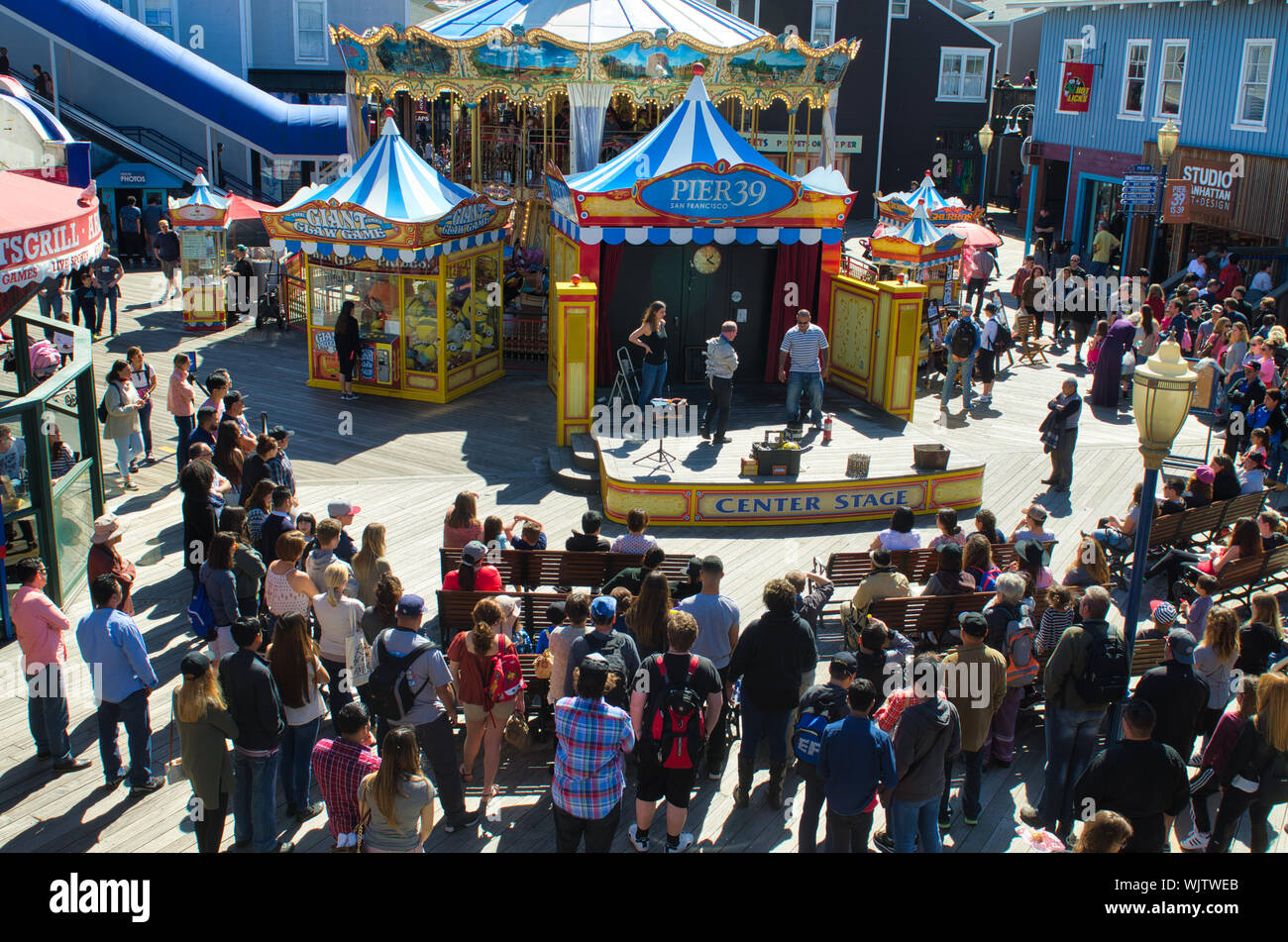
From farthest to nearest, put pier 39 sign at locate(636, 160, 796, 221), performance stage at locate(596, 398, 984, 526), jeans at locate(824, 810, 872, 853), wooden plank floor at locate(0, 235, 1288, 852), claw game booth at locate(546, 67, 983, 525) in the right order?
pier 39 sign at locate(636, 160, 796, 221) < claw game booth at locate(546, 67, 983, 525) < performance stage at locate(596, 398, 984, 526) < wooden plank floor at locate(0, 235, 1288, 852) < jeans at locate(824, 810, 872, 853)

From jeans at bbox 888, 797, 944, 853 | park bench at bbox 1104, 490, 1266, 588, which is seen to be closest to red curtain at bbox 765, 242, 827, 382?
park bench at bbox 1104, 490, 1266, 588

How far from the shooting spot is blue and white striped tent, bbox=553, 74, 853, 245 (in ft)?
51.1

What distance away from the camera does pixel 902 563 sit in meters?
9.85

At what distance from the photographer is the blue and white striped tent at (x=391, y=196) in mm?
16375

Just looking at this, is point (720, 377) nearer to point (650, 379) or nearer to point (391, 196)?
point (650, 379)

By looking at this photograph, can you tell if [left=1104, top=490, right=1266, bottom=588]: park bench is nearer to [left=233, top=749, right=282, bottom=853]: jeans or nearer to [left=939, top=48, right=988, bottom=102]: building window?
[left=233, top=749, right=282, bottom=853]: jeans

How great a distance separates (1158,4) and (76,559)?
976 inches

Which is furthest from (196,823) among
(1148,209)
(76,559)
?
(1148,209)

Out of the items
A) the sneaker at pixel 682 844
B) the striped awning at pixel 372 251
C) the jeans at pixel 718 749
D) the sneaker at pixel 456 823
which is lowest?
the sneaker at pixel 456 823

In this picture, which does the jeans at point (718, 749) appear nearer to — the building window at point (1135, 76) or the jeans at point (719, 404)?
the jeans at point (719, 404)

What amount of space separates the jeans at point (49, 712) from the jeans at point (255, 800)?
5.72 feet

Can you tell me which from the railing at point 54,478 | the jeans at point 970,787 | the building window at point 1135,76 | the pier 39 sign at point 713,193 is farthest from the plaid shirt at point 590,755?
the building window at point 1135,76

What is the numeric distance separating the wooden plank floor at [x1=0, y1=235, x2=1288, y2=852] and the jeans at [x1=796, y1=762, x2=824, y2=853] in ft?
1.30
